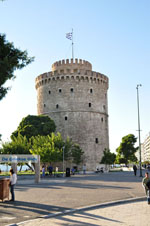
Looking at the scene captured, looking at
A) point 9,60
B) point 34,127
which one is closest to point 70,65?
point 34,127

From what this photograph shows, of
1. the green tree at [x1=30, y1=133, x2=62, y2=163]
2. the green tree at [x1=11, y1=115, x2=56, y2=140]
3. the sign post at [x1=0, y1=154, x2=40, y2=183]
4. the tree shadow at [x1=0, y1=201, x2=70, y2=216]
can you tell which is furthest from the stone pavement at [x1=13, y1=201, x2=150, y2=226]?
the green tree at [x1=11, y1=115, x2=56, y2=140]

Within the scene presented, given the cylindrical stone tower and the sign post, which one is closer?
the sign post

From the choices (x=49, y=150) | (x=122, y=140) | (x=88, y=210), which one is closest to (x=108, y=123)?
(x=122, y=140)

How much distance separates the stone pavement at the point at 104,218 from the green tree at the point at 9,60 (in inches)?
223

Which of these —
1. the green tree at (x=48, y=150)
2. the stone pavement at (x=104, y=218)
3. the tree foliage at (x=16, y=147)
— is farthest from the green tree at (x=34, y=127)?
the stone pavement at (x=104, y=218)

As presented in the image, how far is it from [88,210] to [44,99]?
45354mm

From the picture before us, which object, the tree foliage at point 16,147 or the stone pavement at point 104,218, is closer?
the stone pavement at point 104,218

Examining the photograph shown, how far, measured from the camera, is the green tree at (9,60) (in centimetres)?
1057

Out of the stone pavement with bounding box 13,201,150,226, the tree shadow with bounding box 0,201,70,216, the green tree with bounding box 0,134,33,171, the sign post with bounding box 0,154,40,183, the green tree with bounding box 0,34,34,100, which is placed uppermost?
the green tree with bounding box 0,34,34,100

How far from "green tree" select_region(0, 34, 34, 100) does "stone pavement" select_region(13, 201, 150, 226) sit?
5.66 metres

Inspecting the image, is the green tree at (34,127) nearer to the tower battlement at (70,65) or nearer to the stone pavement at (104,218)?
the tower battlement at (70,65)

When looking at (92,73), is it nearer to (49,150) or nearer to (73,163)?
(73,163)

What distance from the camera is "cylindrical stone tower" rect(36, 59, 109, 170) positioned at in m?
51.0

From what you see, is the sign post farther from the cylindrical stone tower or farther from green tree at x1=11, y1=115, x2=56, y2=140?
the cylindrical stone tower
